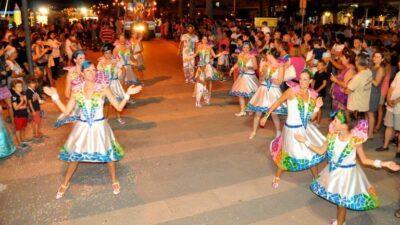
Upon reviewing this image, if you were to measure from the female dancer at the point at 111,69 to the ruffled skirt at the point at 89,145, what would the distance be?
342 cm

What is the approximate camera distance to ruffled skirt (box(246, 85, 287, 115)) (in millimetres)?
7763

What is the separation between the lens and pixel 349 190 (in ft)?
14.9

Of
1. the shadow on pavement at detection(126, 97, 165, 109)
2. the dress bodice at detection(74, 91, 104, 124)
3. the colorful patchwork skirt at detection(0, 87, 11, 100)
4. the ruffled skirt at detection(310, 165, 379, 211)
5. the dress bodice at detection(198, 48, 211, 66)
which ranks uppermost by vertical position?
the dress bodice at detection(198, 48, 211, 66)

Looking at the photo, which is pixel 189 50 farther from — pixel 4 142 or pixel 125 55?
pixel 4 142

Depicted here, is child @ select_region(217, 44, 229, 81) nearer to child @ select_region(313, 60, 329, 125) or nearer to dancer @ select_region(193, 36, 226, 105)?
dancer @ select_region(193, 36, 226, 105)

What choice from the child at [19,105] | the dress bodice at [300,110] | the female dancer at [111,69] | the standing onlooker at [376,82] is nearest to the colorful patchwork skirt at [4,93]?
the child at [19,105]

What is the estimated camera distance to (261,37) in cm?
1309

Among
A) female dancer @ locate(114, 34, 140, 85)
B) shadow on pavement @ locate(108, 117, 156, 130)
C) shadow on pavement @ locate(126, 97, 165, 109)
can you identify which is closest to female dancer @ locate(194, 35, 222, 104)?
shadow on pavement @ locate(126, 97, 165, 109)

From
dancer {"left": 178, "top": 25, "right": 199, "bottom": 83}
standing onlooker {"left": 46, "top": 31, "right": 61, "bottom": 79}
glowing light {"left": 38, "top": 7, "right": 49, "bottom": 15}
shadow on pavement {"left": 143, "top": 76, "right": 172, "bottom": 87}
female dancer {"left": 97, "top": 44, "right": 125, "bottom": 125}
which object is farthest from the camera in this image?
glowing light {"left": 38, "top": 7, "right": 49, "bottom": 15}

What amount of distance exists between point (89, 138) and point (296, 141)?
114 inches

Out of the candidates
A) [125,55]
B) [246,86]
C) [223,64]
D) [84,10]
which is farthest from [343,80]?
[84,10]

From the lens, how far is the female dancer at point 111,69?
8.71 m

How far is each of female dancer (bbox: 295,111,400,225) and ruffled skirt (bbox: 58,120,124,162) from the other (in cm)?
263

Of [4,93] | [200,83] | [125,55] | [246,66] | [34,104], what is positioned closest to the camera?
[34,104]
